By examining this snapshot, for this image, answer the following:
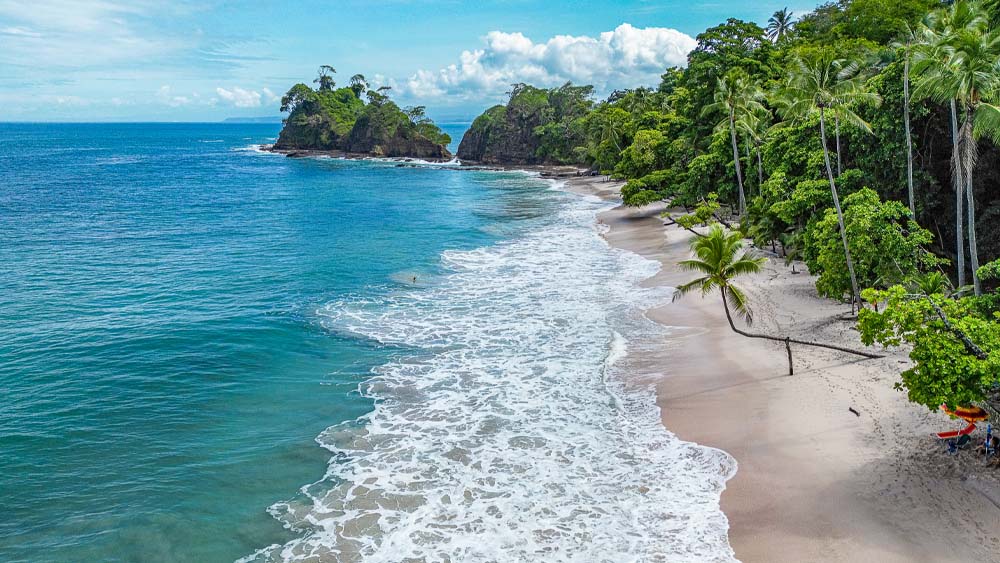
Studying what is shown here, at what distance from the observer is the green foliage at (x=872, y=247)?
23938 mm

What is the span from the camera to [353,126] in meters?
155

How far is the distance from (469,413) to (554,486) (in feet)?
18.1

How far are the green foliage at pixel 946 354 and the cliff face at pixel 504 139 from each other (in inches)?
4506

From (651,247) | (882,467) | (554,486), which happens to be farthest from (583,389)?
(651,247)

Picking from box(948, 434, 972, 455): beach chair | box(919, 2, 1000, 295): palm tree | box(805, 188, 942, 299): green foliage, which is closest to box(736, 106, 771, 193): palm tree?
box(805, 188, 942, 299): green foliage

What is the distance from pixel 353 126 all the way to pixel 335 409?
142 metres

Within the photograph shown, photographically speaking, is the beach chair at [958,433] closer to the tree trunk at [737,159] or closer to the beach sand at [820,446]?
the beach sand at [820,446]

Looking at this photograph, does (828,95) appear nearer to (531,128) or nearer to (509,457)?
(509,457)

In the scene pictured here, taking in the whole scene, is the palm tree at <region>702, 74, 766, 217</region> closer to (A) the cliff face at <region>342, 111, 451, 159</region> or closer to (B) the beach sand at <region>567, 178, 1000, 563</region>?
(B) the beach sand at <region>567, 178, 1000, 563</region>

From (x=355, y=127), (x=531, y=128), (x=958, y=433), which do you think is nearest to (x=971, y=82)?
(x=958, y=433)

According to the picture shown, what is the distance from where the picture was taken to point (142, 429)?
70.9ft

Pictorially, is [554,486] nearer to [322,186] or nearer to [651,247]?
[651,247]

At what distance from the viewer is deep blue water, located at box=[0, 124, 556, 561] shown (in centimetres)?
1714

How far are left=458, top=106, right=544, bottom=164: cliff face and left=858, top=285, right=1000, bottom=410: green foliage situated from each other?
114 metres
